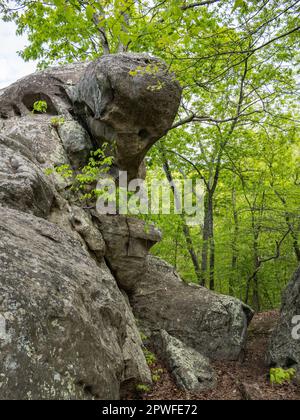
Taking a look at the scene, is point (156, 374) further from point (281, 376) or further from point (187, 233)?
point (187, 233)

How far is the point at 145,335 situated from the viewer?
970 cm

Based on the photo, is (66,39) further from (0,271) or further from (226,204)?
(0,271)

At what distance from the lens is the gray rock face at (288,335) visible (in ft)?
27.3

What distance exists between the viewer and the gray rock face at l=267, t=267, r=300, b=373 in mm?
8320

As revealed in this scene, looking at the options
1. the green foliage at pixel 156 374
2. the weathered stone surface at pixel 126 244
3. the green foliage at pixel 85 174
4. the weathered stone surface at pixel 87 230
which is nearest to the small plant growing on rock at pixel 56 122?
the green foliage at pixel 85 174

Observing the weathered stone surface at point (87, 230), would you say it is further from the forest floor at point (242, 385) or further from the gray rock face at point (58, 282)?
the forest floor at point (242, 385)

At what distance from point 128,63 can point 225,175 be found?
9.53m

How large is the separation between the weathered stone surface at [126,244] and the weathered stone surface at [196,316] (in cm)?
93

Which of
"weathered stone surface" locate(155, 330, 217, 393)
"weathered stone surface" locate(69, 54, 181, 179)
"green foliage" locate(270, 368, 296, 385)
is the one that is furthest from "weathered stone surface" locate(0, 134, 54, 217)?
"green foliage" locate(270, 368, 296, 385)

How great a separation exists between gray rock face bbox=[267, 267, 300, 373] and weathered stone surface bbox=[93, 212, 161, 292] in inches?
170

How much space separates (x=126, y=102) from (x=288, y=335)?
305 inches

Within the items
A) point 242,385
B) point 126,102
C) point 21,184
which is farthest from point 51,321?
point 126,102

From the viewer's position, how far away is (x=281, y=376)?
7.50 m
